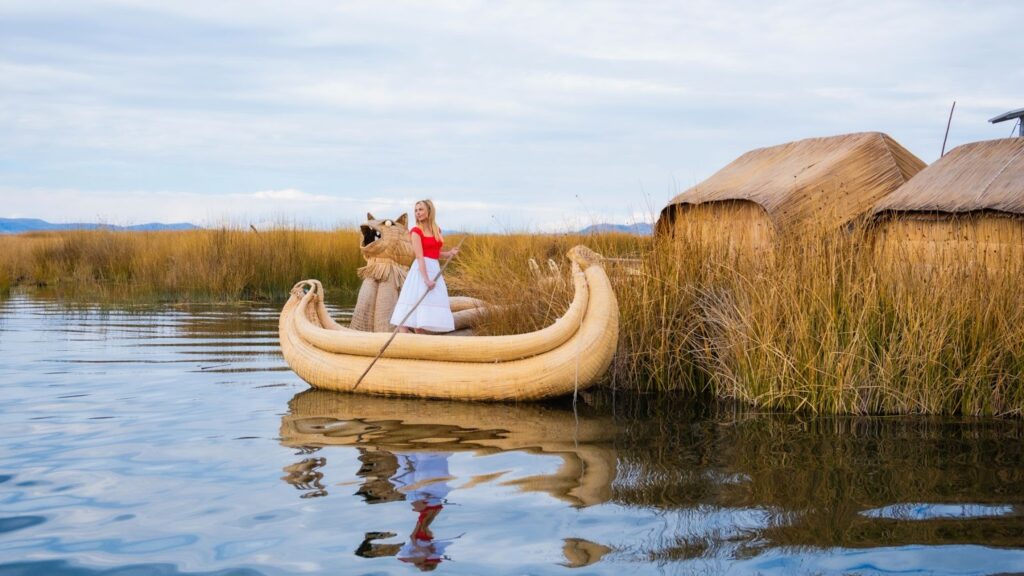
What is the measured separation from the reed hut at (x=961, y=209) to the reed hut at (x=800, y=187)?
0.64 m

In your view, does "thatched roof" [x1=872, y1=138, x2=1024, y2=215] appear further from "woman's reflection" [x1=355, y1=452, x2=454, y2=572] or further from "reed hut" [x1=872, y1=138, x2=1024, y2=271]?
"woman's reflection" [x1=355, y1=452, x2=454, y2=572]

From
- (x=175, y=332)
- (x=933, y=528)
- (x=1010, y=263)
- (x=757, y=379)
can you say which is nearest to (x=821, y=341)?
(x=757, y=379)

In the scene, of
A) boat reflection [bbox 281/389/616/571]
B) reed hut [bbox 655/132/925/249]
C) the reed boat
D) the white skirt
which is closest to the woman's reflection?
boat reflection [bbox 281/389/616/571]

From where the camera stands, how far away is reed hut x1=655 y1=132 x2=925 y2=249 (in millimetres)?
9875

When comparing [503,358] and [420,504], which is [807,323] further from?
[420,504]

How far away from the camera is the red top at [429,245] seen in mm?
8539

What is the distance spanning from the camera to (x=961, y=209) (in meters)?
8.45

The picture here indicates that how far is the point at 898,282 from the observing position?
7.10m

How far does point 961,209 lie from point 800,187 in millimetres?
1834

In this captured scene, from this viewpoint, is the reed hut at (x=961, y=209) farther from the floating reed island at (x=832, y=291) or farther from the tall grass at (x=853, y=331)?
the tall grass at (x=853, y=331)

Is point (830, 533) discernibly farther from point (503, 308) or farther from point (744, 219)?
point (744, 219)

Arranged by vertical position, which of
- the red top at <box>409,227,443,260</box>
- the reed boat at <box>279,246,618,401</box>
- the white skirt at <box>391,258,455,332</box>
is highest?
the red top at <box>409,227,443,260</box>


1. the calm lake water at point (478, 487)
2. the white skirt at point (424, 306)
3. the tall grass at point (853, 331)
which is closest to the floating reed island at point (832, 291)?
the tall grass at point (853, 331)

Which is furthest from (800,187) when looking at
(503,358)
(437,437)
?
(437,437)
